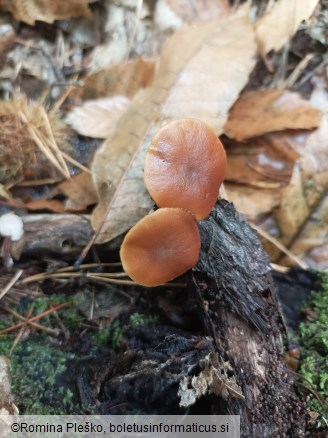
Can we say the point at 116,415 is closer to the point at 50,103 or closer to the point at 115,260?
the point at 115,260

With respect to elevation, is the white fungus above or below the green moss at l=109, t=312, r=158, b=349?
above

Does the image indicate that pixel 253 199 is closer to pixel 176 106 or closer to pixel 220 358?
pixel 176 106

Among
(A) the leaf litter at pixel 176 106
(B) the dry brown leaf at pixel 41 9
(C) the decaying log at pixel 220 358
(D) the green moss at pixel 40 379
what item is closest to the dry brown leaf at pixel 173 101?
(A) the leaf litter at pixel 176 106

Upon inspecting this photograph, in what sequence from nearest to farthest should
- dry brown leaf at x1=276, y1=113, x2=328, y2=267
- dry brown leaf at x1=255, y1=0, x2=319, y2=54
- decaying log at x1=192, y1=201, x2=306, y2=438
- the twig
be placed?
decaying log at x1=192, y1=201, x2=306, y2=438 < the twig < dry brown leaf at x1=276, y1=113, x2=328, y2=267 < dry brown leaf at x1=255, y1=0, x2=319, y2=54

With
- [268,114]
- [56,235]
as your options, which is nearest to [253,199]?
[268,114]

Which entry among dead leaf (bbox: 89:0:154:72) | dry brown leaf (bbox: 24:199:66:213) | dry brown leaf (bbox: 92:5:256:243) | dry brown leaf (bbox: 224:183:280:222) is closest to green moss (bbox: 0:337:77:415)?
dry brown leaf (bbox: 92:5:256:243)

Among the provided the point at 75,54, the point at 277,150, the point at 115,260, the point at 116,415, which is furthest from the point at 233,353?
the point at 75,54

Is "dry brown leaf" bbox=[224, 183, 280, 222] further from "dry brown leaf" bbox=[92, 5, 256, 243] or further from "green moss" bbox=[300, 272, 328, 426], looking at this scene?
"green moss" bbox=[300, 272, 328, 426]
